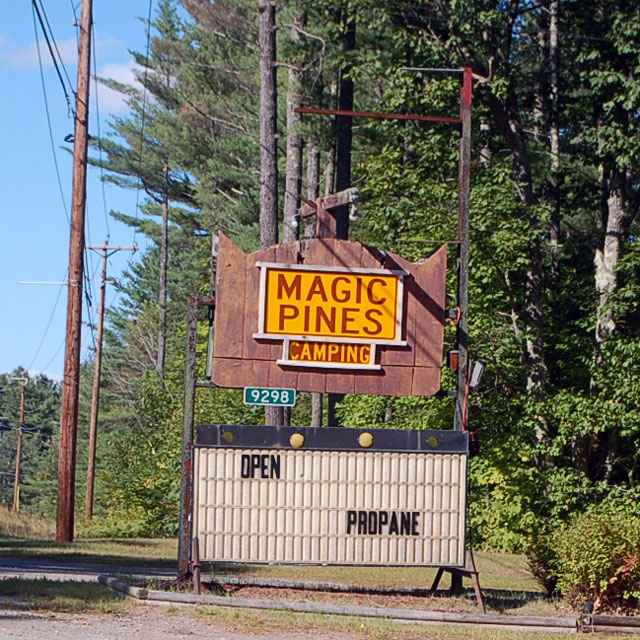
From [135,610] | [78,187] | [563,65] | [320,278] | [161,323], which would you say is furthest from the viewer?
[161,323]

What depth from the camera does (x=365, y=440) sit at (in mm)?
14023

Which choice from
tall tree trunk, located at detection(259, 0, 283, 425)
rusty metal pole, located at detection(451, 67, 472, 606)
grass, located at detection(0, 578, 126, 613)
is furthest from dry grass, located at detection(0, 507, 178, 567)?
rusty metal pole, located at detection(451, 67, 472, 606)

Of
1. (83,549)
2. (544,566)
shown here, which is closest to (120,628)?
(544,566)

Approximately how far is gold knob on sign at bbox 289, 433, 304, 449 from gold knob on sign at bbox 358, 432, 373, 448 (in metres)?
0.75

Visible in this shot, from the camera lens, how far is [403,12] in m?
24.0

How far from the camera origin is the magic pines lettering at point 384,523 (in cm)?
1395

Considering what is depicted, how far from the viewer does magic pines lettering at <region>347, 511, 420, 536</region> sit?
1395 centimetres

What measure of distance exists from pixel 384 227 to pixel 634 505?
798 centimetres

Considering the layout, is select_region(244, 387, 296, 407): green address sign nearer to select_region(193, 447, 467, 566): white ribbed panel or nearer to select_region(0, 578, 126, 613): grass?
select_region(193, 447, 467, 566): white ribbed panel

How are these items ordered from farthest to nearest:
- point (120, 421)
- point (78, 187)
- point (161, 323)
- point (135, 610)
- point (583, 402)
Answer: point (120, 421) → point (161, 323) → point (78, 187) → point (583, 402) → point (135, 610)

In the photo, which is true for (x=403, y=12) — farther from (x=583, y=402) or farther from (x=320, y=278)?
(x=320, y=278)

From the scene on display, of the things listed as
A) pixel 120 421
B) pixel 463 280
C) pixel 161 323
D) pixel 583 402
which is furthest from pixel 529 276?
pixel 120 421

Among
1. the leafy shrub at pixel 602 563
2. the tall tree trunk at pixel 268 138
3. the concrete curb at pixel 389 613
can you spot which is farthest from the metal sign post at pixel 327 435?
the tall tree trunk at pixel 268 138

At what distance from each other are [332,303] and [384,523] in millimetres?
2943
